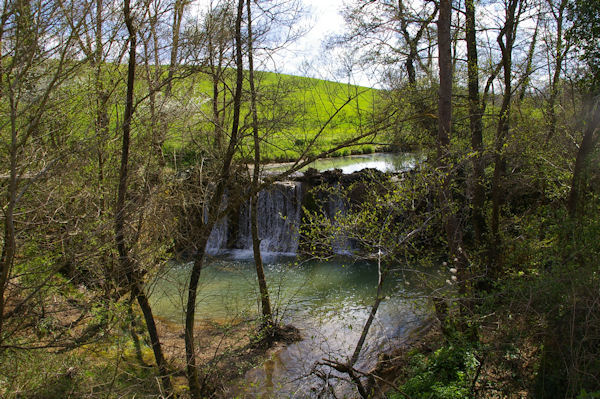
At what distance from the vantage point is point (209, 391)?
19.2 feet

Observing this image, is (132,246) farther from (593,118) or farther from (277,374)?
(593,118)

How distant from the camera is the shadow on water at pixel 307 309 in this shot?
6605 millimetres

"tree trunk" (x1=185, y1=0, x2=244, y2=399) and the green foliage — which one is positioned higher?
"tree trunk" (x1=185, y1=0, x2=244, y2=399)

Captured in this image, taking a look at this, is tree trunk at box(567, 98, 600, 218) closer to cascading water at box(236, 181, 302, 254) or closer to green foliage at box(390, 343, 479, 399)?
green foliage at box(390, 343, 479, 399)

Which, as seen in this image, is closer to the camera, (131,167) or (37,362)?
(37,362)

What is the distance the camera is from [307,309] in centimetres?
928

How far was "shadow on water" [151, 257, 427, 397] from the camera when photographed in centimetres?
661

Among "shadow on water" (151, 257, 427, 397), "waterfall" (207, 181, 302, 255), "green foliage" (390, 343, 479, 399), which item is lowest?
"shadow on water" (151, 257, 427, 397)

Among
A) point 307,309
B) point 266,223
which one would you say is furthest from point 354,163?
point 307,309

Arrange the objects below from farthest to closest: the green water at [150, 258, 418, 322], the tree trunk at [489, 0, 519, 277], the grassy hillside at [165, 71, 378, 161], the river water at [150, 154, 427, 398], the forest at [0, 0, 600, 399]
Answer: the green water at [150, 258, 418, 322] → the tree trunk at [489, 0, 519, 277] → the river water at [150, 154, 427, 398] → the grassy hillside at [165, 71, 378, 161] → the forest at [0, 0, 600, 399]

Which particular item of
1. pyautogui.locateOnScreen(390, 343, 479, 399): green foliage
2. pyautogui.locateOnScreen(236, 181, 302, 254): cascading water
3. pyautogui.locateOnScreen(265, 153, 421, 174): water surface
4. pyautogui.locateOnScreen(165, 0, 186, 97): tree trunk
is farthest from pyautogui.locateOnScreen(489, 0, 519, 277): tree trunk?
pyautogui.locateOnScreen(265, 153, 421, 174): water surface

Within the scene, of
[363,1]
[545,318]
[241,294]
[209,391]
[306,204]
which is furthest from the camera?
[306,204]

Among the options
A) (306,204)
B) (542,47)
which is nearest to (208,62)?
(542,47)

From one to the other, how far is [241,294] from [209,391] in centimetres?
432
